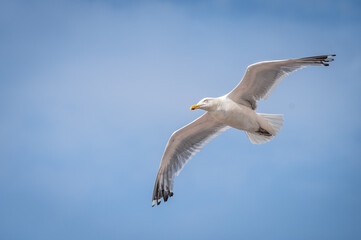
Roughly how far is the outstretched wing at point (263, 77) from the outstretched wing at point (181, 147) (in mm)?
554

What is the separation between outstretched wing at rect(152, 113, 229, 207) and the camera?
6137 mm

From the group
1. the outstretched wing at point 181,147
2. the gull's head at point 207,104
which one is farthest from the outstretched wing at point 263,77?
the outstretched wing at point 181,147

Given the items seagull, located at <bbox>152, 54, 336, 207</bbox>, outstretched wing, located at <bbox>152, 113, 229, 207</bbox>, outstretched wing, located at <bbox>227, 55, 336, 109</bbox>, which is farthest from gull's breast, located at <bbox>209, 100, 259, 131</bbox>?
outstretched wing, located at <bbox>152, 113, 229, 207</bbox>

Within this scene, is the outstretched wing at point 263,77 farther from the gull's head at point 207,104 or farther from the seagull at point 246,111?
the gull's head at point 207,104

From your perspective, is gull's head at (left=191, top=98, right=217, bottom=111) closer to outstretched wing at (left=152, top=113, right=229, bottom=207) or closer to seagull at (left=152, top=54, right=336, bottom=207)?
seagull at (left=152, top=54, right=336, bottom=207)

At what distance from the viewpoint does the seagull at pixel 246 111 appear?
546cm

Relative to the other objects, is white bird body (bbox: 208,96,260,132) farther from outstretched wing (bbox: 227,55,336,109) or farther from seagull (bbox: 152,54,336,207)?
outstretched wing (bbox: 227,55,336,109)

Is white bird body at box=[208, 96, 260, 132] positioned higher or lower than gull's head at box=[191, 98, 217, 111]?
lower

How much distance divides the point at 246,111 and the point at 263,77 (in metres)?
0.43

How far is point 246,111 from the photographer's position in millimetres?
5566

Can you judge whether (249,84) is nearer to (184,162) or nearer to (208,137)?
(208,137)

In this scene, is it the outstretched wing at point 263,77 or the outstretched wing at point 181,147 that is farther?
the outstretched wing at point 181,147

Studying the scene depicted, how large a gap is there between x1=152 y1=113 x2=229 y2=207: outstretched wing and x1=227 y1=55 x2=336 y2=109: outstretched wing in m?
0.55

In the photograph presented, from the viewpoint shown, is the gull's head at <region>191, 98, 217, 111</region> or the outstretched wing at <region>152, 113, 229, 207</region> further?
the outstretched wing at <region>152, 113, 229, 207</region>
